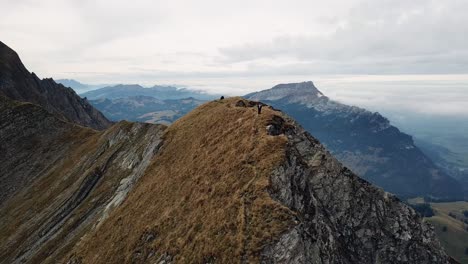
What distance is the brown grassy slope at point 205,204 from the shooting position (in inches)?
1437

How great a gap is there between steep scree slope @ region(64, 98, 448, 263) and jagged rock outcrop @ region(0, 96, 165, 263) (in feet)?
25.3

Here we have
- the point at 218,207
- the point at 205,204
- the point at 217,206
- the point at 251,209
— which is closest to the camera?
the point at 251,209

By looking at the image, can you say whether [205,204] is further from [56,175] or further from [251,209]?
[56,175]

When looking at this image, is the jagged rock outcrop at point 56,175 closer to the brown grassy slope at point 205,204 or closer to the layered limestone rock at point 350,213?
the brown grassy slope at point 205,204

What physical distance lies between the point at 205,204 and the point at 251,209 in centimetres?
673

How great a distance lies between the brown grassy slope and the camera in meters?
36.5

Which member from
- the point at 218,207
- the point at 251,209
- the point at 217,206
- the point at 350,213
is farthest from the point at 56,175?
the point at 350,213

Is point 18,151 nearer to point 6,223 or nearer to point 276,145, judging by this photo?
point 6,223

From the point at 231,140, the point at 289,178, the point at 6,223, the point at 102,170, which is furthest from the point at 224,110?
the point at 6,223

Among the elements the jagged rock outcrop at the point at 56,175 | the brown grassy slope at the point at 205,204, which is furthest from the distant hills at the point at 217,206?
the jagged rock outcrop at the point at 56,175

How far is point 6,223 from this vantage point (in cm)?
8200

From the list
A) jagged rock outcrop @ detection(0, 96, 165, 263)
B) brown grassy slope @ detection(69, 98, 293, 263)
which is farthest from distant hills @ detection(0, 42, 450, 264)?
jagged rock outcrop @ detection(0, 96, 165, 263)

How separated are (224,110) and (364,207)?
25777 mm

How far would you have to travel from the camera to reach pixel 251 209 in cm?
3794
